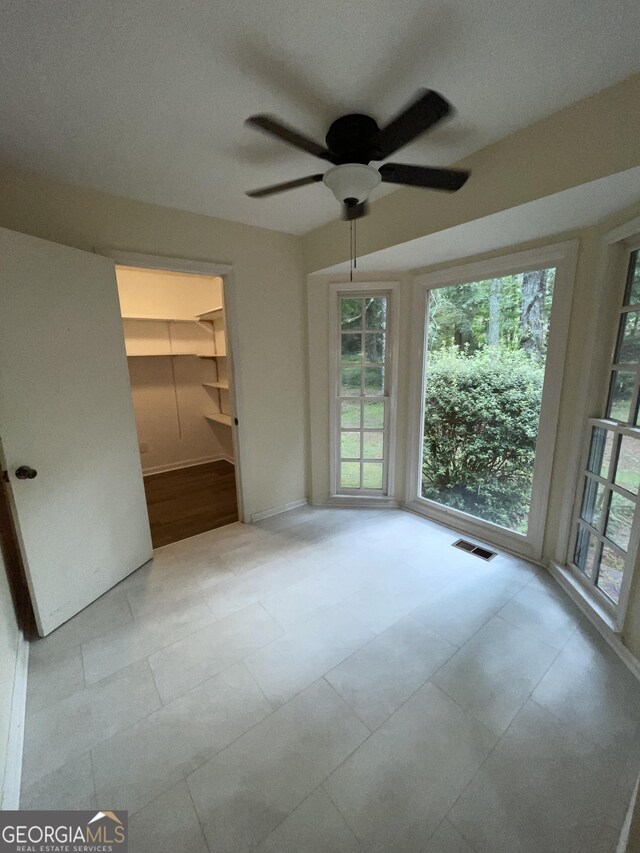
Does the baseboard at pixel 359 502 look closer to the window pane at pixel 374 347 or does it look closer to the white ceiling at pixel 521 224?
the window pane at pixel 374 347

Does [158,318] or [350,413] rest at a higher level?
[158,318]

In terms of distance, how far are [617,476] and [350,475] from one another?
1.95 metres

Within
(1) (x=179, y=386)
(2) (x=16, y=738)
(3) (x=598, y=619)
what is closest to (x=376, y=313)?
(3) (x=598, y=619)

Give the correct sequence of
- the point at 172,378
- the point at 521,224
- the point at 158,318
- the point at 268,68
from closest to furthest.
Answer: the point at 268,68
the point at 521,224
the point at 158,318
the point at 172,378

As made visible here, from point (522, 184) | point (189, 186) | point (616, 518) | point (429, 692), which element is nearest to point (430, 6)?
point (522, 184)

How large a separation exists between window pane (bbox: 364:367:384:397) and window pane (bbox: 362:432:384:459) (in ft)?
1.22

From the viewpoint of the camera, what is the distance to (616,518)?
1765mm

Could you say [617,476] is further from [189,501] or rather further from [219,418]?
[219,418]

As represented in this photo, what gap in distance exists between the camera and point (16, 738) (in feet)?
3.99

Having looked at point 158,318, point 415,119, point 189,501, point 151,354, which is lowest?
point 189,501

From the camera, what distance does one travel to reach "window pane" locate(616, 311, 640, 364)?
167 centimetres

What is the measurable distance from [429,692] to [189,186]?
2865mm

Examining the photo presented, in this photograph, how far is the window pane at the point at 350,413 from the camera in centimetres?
306

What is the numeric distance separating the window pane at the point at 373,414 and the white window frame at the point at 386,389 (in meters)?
0.05
